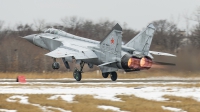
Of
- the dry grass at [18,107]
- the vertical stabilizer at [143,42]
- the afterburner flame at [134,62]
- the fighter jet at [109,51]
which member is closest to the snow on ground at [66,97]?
the dry grass at [18,107]

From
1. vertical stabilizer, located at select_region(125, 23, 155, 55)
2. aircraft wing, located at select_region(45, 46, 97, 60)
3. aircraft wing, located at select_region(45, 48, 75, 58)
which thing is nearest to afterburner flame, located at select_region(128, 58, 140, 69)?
vertical stabilizer, located at select_region(125, 23, 155, 55)

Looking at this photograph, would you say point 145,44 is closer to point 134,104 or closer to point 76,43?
point 76,43

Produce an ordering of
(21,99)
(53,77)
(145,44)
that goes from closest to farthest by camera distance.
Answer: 1. (21,99)
2. (145,44)
3. (53,77)

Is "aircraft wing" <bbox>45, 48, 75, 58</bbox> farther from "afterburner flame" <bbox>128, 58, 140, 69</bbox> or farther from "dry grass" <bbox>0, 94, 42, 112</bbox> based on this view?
"dry grass" <bbox>0, 94, 42, 112</bbox>

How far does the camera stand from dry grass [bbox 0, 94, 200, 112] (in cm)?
1383

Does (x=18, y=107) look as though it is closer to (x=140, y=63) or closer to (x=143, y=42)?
(x=140, y=63)

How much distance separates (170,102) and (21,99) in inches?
226

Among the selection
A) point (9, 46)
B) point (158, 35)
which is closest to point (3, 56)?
point (9, 46)

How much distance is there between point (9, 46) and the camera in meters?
52.0

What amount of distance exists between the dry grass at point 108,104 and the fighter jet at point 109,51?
12447 millimetres

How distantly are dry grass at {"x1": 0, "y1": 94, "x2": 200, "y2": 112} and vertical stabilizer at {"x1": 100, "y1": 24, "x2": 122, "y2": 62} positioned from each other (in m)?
12.5

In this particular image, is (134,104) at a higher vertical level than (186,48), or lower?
lower

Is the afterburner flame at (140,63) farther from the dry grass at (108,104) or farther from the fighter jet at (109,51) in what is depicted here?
the dry grass at (108,104)

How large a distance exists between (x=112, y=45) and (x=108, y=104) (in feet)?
49.5
